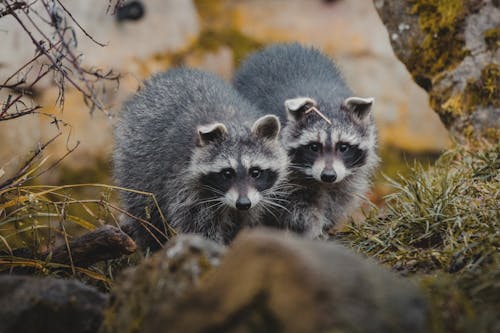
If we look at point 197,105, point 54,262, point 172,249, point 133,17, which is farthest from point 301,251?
point 133,17

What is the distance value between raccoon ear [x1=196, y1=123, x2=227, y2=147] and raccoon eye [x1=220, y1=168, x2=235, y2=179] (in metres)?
0.25

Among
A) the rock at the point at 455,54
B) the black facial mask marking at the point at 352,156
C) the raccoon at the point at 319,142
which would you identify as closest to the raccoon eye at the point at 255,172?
the raccoon at the point at 319,142

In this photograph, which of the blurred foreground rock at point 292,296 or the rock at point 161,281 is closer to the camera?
the blurred foreground rock at point 292,296

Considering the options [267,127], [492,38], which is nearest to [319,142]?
[267,127]

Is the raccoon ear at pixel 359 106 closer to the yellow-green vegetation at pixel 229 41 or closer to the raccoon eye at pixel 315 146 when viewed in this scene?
the raccoon eye at pixel 315 146

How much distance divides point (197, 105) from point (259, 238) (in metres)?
3.29

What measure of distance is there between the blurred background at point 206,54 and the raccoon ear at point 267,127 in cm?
388

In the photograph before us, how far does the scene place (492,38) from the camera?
6629 mm

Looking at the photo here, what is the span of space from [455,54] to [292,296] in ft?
15.7

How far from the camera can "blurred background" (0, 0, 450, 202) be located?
9.68m

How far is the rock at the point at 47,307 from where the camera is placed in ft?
11.5

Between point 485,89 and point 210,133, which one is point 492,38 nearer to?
point 485,89

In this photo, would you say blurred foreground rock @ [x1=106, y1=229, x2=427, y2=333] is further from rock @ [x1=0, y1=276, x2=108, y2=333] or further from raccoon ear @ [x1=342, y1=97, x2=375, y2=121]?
raccoon ear @ [x1=342, y1=97, x2=375, y2=121]

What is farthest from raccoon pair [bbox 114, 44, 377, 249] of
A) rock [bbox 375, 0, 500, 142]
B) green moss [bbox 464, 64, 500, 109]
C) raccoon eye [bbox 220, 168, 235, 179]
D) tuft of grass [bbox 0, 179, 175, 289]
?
green moss [bbox 464, 64, 500, 109]
